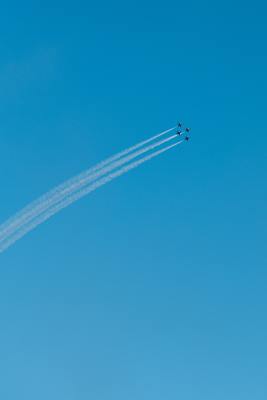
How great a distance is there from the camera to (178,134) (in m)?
91.3
